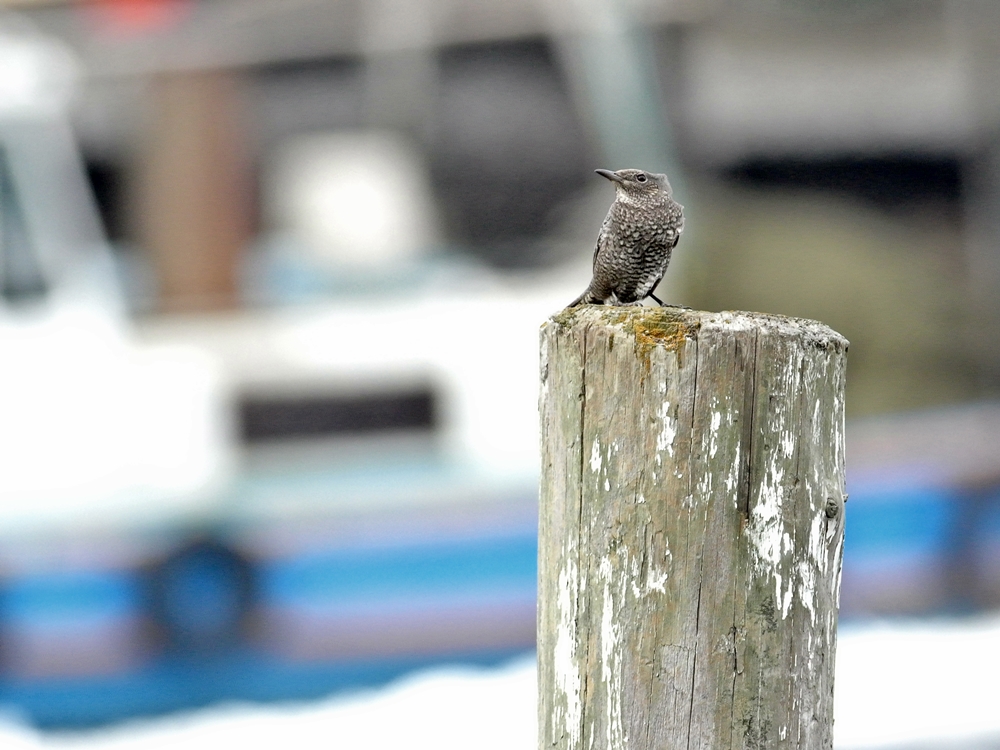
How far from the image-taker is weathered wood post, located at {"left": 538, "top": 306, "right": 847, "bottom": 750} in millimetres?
1649

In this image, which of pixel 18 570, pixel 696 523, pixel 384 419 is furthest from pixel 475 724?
pixel 696 523

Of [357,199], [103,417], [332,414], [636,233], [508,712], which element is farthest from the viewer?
[357,199]

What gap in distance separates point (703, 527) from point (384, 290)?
548 cm

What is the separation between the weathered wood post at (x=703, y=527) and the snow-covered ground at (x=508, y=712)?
12.7 feet

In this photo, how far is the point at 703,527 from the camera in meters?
1.65

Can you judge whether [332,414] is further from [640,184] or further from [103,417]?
[640,184]

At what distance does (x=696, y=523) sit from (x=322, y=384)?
208 inches

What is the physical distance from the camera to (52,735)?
6176 millimetres

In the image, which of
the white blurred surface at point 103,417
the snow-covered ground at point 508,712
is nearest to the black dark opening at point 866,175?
the snow-covered ground at point 508,712

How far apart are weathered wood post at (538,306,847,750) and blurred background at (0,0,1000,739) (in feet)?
14.6

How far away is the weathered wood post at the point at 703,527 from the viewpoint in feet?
5.41

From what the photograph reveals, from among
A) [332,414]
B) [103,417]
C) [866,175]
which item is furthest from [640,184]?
[866,175]

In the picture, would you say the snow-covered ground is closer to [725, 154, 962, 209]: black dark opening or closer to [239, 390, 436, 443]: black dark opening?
[239, 390, 436, 443]: black dark opening

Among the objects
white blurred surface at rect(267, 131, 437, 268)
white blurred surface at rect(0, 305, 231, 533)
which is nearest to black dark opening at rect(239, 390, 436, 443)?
white blurred surface at rect(0, 305, 231, 533)
